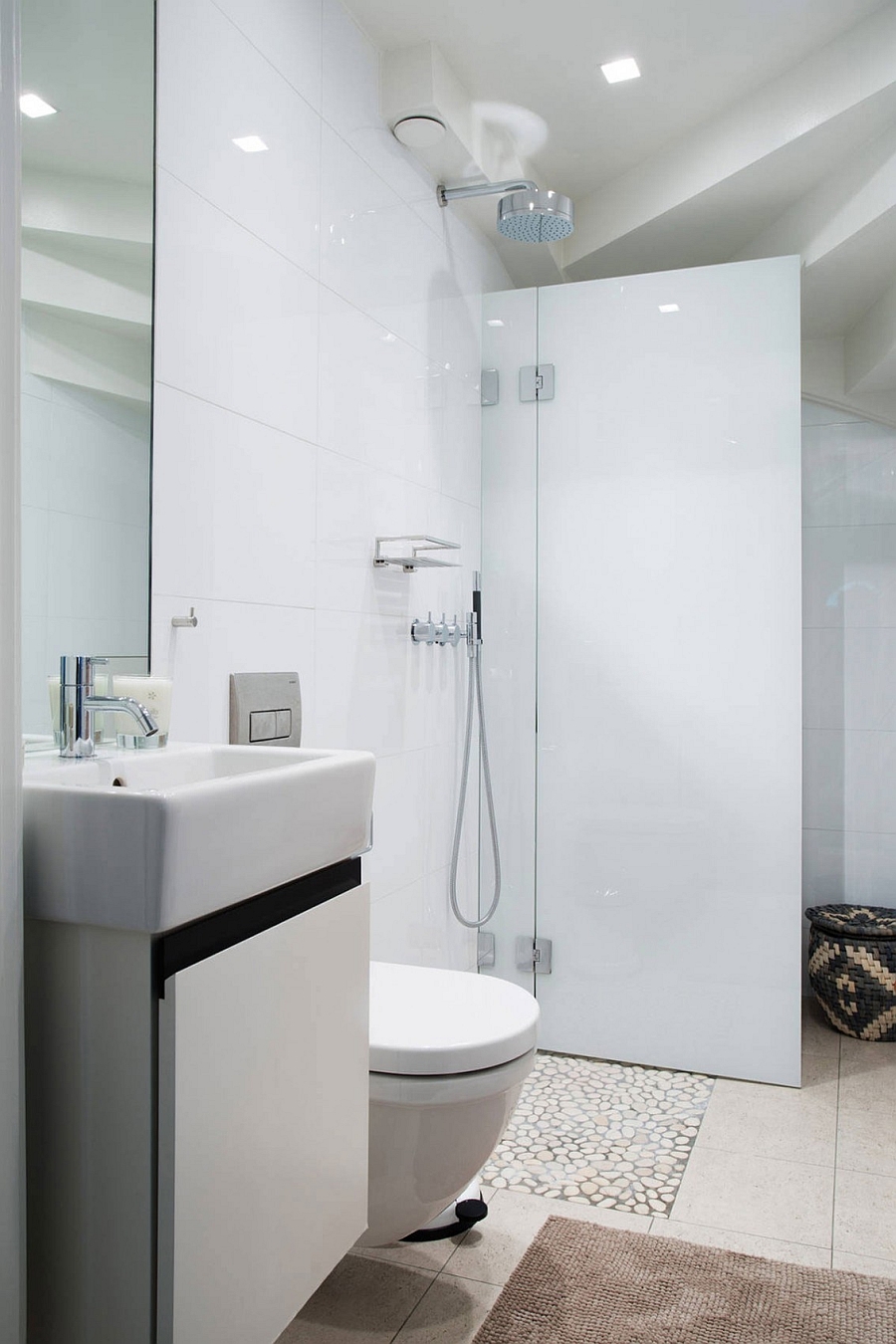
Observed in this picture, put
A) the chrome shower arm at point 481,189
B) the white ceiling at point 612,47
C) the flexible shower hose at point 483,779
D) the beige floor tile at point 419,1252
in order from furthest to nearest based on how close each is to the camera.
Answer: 1. the flexible shower hose at point 483,779
2. the chrome shower arm at point 481,189
3. the white ceiling at point 612,47
4. the beige floor tile at point 419,1252

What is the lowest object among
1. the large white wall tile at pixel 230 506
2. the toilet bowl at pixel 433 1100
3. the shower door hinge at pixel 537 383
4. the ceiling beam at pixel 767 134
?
the toilet bowl at pixel 433 1100

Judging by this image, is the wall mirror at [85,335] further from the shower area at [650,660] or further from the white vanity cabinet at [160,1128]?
the shower area at [650,660]

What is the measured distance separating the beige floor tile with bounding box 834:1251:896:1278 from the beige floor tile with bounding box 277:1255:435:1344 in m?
0.76

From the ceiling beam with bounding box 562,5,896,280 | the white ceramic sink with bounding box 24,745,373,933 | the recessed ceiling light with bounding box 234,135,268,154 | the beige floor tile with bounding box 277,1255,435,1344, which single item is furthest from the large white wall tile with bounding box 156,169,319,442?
the beige floor tile with bounding box 277,1255,435,1344

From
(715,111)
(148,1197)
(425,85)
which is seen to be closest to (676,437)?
(715,111)

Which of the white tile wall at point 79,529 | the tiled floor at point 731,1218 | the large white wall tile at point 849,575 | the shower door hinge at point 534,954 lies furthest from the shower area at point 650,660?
the white tile wall at point 79,529

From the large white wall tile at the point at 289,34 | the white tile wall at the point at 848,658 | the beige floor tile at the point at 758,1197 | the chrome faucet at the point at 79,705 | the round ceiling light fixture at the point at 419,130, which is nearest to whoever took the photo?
the chrome faucet at the point at 79,705

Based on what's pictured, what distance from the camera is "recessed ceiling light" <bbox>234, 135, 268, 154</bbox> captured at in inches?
68.2

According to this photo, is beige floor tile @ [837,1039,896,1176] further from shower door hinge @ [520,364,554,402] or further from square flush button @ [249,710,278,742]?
shower door hinge @ [520,364,554,402]

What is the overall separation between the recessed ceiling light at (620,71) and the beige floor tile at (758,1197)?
2.55 m

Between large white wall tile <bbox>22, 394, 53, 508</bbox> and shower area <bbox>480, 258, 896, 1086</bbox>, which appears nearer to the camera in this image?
large white wall tile <bbox>22, 394, 53, 508</bbox>

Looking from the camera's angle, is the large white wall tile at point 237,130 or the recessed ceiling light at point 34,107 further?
the large white wall tile at point 237,130

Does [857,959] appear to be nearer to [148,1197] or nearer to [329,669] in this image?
[329,669]

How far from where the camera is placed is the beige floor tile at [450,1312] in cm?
166
